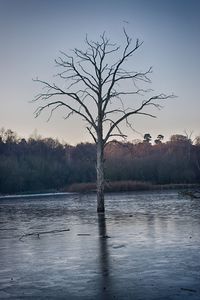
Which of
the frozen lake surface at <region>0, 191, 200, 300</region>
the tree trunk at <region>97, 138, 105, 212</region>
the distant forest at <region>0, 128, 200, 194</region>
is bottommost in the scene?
the frozen lake surface at <region>0, 191, 200, 300</region>

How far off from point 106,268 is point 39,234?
→ 7.48 m

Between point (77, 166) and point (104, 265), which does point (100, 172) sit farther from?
point (77, 166)

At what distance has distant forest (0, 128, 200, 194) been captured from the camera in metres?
87.4

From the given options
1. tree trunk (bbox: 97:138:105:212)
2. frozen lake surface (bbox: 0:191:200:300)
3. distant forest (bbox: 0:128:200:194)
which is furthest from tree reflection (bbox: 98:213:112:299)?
distant forest (bbox: 0:128:200:194)

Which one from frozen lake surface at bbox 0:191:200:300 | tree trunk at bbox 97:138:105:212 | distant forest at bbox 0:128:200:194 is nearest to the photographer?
frozen lake surface at bbox 0:191:200:300

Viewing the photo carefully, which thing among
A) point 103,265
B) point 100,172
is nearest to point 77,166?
point 100,172

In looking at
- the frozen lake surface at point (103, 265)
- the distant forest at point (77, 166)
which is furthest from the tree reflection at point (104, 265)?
the distant forest at point (77, 166)

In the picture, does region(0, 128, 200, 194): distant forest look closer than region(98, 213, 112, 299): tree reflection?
No

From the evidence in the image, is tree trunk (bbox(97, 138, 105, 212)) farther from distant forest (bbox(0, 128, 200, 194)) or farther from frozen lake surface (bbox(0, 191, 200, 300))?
distant forest (bbox(0, 128, 200, 194))

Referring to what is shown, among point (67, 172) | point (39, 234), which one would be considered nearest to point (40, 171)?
point (67, 172)

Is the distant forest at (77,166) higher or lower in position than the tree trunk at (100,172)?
higher

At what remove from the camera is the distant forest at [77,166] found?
87.4m

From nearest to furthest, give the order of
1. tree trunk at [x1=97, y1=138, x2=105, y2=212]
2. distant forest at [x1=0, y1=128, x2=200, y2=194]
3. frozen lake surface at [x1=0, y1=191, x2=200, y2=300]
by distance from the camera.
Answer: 1. frozen lake surface at [x1=0, y1=191, x2=200, y2=300]
2. tree trunk at [x1=97, y1=138, x2=105, y2=212]
3. distant forest at [x1=0, y1=128, x2=200, y2=194]

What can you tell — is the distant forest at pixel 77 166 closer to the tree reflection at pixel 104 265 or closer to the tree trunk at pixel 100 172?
the tree trunk at pixel 100 172
